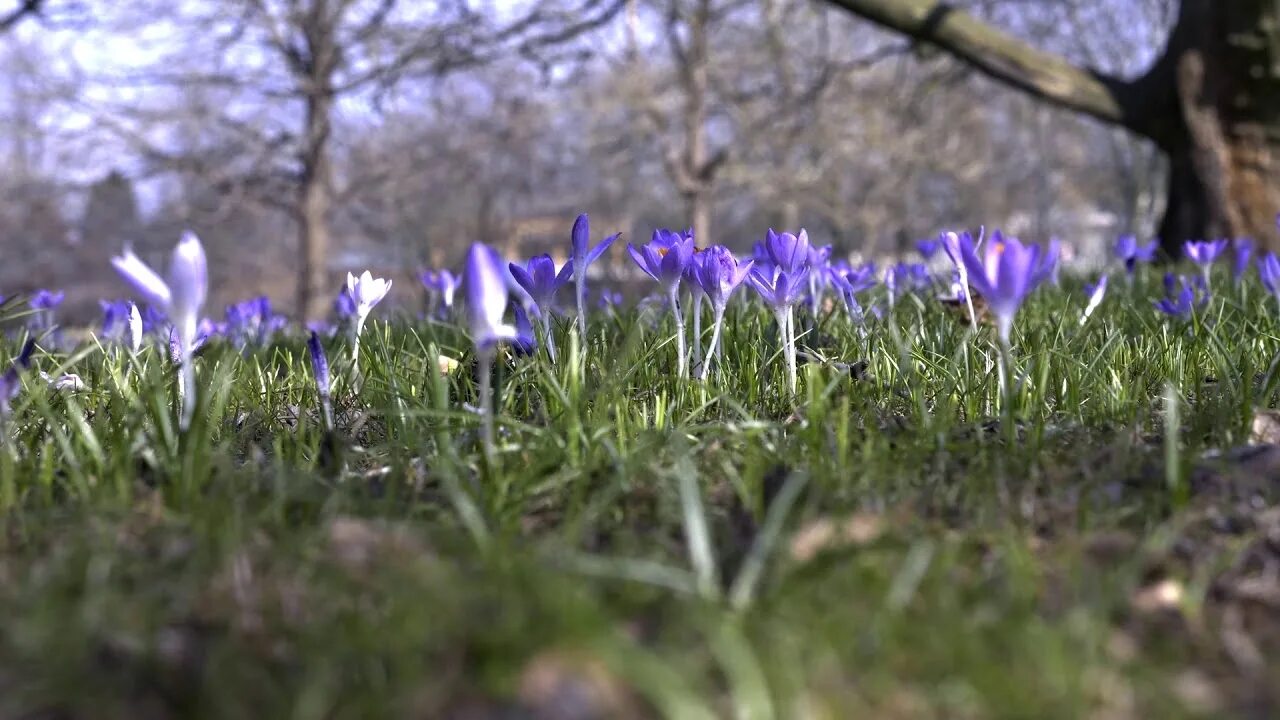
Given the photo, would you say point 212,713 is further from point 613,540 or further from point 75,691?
point 613,540

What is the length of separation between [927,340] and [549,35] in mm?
8903

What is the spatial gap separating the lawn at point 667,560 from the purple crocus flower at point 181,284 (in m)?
0.13

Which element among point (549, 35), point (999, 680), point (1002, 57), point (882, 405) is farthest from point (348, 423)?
point (549, 35)

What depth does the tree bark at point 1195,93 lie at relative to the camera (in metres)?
6.90

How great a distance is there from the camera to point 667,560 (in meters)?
1.25

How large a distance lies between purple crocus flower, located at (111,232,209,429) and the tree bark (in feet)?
23.5

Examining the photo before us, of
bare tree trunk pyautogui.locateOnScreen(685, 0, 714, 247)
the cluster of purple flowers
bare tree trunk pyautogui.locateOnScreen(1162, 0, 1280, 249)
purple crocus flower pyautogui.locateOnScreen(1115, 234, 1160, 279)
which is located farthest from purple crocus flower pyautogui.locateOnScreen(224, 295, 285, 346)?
bare tree trunk pyautogui.locateOnScreen(685, 0, 714, 247)

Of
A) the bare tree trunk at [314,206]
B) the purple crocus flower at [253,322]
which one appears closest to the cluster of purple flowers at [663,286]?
the purple crocus flower at [253,322]

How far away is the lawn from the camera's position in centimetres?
95

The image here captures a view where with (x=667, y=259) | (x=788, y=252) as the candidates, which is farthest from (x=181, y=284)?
(x=788, y=252)

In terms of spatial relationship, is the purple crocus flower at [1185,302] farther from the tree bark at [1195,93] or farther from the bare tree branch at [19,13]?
the bare tree branch at [19,13]

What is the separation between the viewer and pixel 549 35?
10555mm

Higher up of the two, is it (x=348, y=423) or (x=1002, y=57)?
(x=1002, y=57)

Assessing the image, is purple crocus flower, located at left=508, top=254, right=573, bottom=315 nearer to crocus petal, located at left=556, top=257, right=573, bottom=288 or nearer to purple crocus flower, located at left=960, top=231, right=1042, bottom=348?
crocus petal, located at left=556, top=257, right=573, bottom=288
